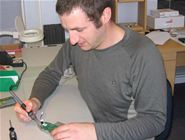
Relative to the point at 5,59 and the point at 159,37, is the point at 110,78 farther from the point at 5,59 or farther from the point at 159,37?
the point at 159,37

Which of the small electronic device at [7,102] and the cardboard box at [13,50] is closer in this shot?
the small electronic device at [7,102]

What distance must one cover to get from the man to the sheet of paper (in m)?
1.18

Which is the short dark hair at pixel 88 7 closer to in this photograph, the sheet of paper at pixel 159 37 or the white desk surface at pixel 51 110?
the white desk surface at pixel 51 110

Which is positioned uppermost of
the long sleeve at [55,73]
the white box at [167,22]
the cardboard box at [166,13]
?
the cardboard box at [166,13]

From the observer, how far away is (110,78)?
1086 millimetres

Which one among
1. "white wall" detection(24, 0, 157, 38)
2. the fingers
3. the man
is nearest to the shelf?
"white wall" detection(24, 0, 157, 38)

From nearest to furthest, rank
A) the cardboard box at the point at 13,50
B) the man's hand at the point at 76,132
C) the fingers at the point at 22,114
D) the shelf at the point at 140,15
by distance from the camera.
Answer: the man's hand at the point at 76,132 → the fingers at the point at 22,114 → the cardboard box at the point at 13,50 → the shelf at the point at 140,15

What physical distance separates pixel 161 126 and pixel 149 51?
292 millimetres

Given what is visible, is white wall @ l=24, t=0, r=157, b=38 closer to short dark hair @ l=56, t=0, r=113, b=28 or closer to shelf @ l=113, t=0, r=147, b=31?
shelf @ l=113, t=0, r=147, b=31

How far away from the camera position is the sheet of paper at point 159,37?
2.24 m

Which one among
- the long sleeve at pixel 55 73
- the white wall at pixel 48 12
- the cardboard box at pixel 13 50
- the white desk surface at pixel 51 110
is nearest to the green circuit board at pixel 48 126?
A: the white desk surface at pixel 51 110

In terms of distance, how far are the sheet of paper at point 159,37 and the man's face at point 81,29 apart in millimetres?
1302

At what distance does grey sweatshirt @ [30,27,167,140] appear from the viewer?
94 centimetres

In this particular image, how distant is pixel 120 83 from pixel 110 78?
0.18 ft
